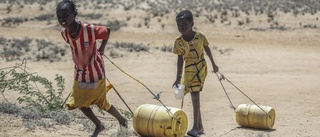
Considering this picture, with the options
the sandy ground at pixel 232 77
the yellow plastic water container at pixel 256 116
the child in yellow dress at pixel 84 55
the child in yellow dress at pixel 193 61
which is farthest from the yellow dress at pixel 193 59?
the child in yellow dress at pixel 84 55

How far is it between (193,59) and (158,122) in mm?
Answer: 1110

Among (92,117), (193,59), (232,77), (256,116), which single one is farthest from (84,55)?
(232,77)

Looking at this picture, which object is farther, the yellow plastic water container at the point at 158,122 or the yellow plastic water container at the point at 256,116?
the yellow plastic water container at the point at 256,116

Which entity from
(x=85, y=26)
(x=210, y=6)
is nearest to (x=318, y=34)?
(x=210, y=6)

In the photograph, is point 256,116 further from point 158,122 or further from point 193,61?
point 158,122

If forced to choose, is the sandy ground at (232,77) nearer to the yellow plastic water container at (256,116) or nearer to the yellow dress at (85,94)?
the yellow plastic water container at (256,116)

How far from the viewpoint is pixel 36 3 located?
3653cm

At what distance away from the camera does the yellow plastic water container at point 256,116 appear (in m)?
7.60

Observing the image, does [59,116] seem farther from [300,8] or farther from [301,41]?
[300,8]

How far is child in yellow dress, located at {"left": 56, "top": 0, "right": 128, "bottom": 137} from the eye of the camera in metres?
5.70

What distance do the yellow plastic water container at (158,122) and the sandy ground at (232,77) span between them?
28 cm

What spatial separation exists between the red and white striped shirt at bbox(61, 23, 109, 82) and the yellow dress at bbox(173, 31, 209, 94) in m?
1.41

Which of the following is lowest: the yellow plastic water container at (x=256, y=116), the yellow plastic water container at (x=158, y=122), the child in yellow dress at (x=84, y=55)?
the yellow plastic water container at (x=256, y=116)

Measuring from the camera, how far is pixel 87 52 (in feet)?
19.1
